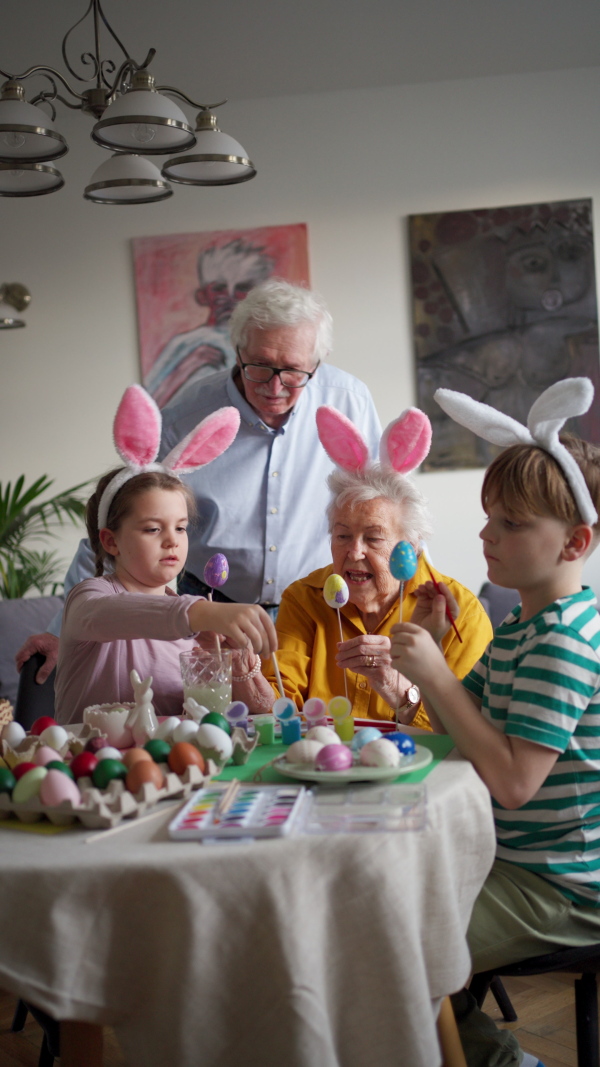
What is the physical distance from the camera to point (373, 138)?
453cm

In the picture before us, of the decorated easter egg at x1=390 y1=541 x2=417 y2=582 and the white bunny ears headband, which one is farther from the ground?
the white bunny ears headband

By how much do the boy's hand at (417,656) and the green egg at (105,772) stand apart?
46 cm

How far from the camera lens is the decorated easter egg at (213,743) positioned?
138 cm

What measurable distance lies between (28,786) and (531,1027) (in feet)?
4.90

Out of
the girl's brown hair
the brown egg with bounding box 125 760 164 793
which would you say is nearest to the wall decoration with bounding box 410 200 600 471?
the girl's brown hair

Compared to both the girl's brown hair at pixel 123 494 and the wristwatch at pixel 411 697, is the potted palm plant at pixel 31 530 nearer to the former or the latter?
the girl's brown hair at pixel 123 494

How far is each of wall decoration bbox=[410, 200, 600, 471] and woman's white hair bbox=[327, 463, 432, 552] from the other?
92.6 inches

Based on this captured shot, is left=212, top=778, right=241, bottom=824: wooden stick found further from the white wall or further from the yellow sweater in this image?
the white wall

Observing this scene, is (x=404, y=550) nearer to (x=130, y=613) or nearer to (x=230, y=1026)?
(x=130, y=613)

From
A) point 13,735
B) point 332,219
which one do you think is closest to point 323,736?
point 13,735

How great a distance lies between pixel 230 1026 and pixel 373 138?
4279mm

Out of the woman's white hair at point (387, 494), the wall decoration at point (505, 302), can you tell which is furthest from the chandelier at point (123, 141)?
the wall decoration at point (505, 302)

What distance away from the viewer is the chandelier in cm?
223

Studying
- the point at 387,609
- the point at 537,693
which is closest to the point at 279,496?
the point at 387,609
